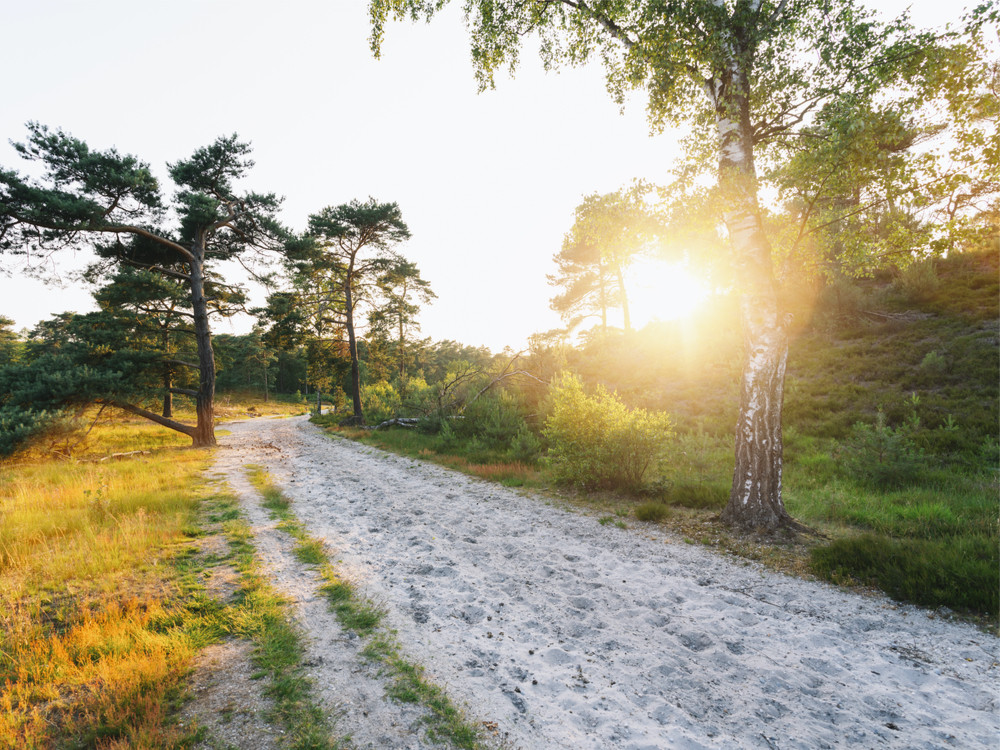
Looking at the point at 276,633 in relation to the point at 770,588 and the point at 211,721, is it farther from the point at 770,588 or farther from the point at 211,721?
the point at 770,588

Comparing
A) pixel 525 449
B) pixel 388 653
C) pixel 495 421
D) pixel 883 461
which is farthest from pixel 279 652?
pixel 883 461

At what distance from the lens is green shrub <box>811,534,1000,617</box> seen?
13.3 ft

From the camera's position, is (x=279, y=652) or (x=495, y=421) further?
(x=495, y=421)

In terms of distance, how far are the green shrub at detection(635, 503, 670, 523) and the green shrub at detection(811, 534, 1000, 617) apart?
231 cm

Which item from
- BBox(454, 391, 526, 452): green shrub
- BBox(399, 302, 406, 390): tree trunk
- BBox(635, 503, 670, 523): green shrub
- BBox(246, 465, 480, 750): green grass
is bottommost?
BBox(635, 503, 670, 523): green shrub

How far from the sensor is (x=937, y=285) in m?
15.2

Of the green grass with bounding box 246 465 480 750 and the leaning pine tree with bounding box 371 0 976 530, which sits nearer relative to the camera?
the green grass with bounding box 246 465 480 750

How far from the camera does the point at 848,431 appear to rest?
10469 mm

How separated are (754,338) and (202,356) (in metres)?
21.4

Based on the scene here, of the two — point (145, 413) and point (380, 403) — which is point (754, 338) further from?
point (380, 403)

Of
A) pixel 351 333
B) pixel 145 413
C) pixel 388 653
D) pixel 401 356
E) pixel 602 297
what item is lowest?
pixel 388 653

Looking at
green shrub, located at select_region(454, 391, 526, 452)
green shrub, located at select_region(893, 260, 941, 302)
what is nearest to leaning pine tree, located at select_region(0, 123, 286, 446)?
green shrub, located at select_region(454, 391, 526, 452)

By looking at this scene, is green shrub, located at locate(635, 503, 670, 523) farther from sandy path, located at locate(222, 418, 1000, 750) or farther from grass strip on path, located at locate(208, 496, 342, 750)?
grass strip on path, located at locate(208, 496, 342, 750)

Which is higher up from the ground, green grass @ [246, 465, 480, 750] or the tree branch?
the tree branch
